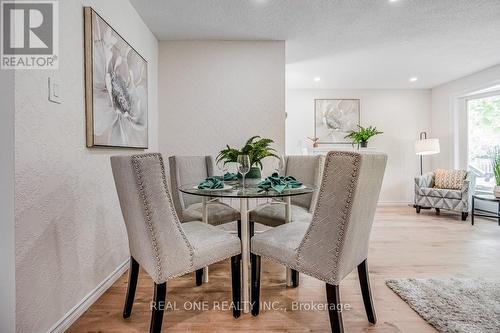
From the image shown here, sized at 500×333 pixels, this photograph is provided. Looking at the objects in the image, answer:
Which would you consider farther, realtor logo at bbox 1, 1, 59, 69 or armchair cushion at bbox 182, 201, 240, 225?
armchair cushion at bbox 182, 201, 240, 225

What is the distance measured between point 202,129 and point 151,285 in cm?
186

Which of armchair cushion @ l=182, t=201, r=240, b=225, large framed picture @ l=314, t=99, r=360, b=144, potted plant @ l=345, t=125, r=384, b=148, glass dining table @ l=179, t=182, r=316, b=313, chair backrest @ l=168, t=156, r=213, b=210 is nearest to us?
glass dining table @ l=179, t=182, r=316, b=313

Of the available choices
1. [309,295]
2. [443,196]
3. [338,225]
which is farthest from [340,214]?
[443,196]

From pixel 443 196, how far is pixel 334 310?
4131 millimetres

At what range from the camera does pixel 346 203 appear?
117 centimetres

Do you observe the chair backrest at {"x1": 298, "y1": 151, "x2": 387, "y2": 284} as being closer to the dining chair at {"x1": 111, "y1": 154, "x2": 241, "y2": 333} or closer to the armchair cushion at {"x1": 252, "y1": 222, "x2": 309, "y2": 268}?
the armchair cushion at {"x1": 252, "y1": 222, "x2": 309, "y2": 268}

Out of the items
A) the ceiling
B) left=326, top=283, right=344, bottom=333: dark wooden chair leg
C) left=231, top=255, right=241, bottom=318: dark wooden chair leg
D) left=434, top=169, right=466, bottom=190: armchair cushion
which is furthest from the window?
left=231, top=255, right=241, bottom=318: dark wooden chair leg

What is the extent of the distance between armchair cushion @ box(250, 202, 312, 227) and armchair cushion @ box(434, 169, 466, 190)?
360 cm

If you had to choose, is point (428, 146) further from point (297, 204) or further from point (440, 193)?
point (297, 204)

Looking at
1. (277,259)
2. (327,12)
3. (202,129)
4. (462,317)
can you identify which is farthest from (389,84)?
(277,259)

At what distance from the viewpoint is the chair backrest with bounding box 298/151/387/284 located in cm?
116

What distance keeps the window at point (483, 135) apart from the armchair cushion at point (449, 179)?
47 centimetres

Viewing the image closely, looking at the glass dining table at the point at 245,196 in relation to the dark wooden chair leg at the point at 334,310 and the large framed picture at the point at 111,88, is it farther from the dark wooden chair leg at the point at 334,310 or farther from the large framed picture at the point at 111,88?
the large framed picture at the point at 111,88

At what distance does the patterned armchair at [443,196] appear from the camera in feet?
13.3
